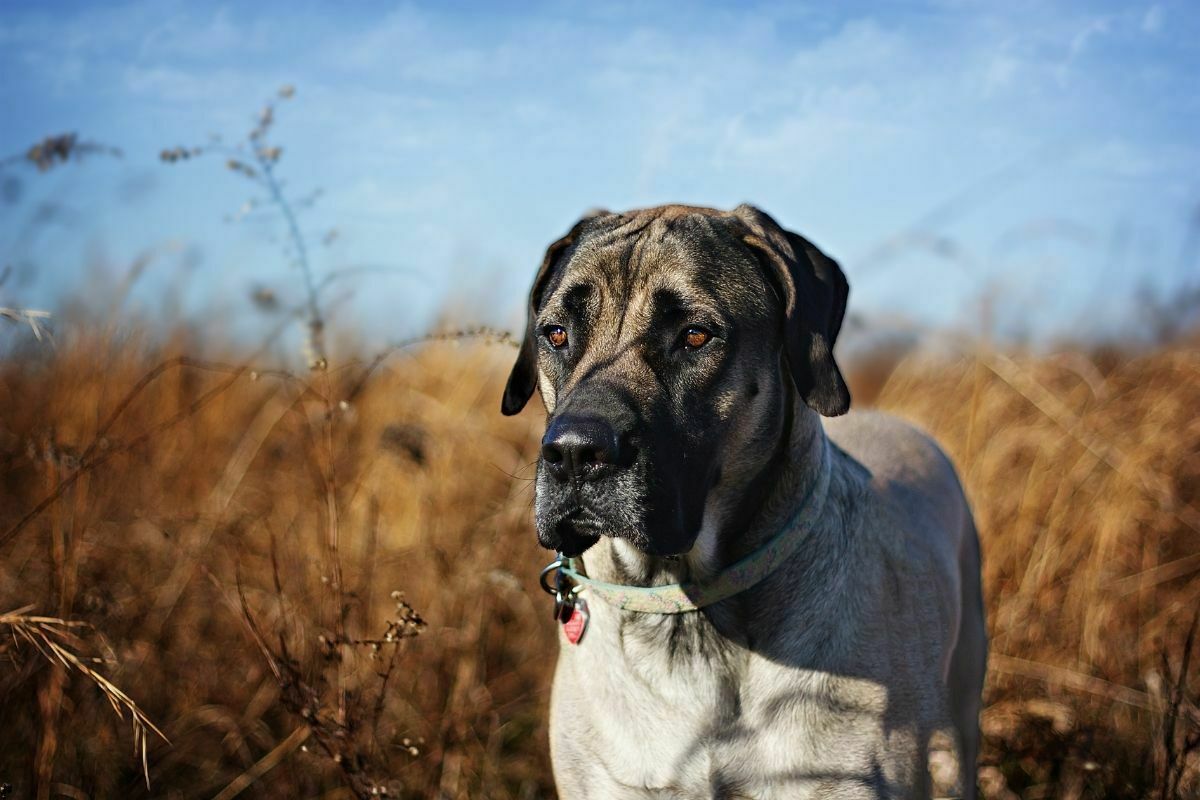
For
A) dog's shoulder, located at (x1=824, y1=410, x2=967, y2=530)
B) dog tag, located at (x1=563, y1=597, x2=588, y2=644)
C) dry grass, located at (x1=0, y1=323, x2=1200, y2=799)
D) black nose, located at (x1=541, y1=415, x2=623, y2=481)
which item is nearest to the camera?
black nose, located at (x1=541, y1=415, x2=623, y2=481)

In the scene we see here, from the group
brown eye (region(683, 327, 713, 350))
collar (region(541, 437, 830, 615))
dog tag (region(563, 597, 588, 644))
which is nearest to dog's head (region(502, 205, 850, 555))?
brown eye (region(683, 327, 713, 350))

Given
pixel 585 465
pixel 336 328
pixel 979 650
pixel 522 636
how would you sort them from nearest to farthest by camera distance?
pixel 585 465 → pixel 979 650 → pixel 522 636 → pixel 336 328

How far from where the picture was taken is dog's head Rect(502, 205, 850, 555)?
105 inches

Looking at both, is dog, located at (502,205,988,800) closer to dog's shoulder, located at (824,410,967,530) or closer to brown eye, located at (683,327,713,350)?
brown eye, located at (683,327,713,350)

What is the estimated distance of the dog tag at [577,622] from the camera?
309 cm

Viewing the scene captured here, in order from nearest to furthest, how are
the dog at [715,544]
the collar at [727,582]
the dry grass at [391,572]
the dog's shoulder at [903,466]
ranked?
the dog at [715,544] < the collar at [727,582] < the dog's shoulder at [903,466] < the dry grass at [391,572]

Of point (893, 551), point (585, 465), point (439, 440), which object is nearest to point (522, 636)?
point (439, 440)

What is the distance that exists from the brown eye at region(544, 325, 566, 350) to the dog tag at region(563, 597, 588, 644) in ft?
2.36

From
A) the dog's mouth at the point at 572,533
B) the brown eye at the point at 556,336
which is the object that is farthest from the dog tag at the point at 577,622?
the brown eye at the point at 556,336

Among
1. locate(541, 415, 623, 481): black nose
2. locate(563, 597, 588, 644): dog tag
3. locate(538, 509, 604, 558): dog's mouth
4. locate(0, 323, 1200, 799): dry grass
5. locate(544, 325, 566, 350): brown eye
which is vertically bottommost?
locate(0, 323, 1200, 799): dry grass

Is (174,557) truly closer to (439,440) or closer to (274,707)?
(274,707)

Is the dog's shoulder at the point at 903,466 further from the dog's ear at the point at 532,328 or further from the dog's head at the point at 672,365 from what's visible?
the dog's ear at the point at 532,328

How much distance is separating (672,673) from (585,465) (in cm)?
67

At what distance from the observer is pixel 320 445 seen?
15.2 feet
